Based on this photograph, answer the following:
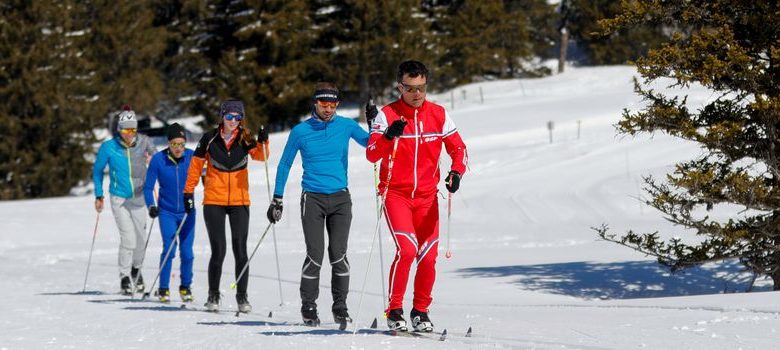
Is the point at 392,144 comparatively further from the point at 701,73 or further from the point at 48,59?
the point at 48,59

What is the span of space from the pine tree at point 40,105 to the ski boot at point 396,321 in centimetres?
4034

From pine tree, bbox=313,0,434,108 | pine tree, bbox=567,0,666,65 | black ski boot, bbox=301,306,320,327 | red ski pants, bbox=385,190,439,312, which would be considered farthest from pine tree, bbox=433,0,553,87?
red ski pants, bbox=385,190,439,312

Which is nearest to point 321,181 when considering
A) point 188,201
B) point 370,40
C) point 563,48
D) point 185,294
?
point 188,201

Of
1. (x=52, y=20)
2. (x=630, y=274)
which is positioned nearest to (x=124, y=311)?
(x=630, y=274)

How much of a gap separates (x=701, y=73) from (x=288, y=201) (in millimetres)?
18841

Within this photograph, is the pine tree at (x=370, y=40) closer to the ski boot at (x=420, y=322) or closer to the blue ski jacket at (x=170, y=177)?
the blue ski jacket at (x=170, y=177)

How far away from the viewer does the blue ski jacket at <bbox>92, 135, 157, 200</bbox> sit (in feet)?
46.8

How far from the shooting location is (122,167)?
14273mm

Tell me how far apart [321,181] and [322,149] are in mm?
253

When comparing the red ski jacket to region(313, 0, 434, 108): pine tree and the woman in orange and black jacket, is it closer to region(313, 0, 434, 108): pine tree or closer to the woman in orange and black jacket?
the woman in orange and black jacket

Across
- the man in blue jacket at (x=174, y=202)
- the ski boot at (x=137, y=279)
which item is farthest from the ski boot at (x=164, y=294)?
the ski boot at (x=137, y=279)

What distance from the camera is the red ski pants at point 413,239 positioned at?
30.3 feet

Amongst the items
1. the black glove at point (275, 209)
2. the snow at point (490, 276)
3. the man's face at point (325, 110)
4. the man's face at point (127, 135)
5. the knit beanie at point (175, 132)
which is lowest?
the snow at point (490, 276)

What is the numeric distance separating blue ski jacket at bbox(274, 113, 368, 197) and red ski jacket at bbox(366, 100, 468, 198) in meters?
0.95
